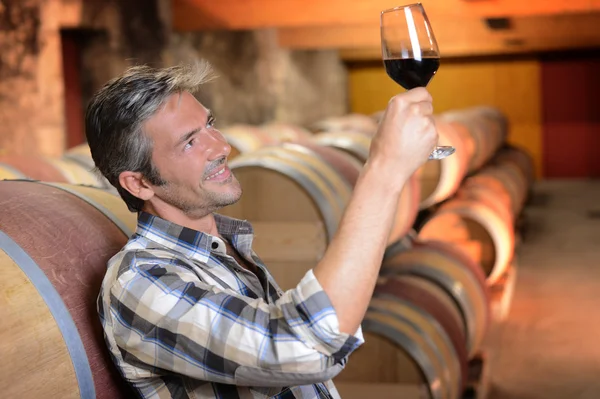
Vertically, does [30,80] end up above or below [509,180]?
above

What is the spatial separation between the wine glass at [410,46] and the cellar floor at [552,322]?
9.65ft

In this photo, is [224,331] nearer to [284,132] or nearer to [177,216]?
[177,216]

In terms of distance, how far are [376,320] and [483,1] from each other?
403cm

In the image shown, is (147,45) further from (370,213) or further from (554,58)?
(554,58)

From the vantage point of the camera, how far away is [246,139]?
4.91m

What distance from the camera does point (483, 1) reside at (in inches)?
259

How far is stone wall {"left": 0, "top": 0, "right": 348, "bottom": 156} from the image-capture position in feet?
18.4

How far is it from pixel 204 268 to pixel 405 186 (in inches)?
102

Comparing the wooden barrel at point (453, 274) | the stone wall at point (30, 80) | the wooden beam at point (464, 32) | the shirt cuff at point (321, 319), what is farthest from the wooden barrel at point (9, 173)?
the wooden beam at point (464, 32)

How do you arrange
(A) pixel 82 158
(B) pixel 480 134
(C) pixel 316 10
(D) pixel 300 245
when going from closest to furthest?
(D) pixel 300 245
(A) pixel 82 158
(C) pixel 316 10
(B) pixel 480 134

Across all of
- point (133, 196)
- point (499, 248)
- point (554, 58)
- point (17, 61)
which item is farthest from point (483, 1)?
point (554, 58)

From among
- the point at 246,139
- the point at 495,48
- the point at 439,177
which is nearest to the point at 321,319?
the point at 246,139

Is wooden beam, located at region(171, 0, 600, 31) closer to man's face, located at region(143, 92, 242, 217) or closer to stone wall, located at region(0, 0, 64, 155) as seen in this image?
stone wall, located at region(0, 0, 64, 155)

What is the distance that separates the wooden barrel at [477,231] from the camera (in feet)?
17.7
